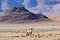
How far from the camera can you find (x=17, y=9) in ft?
452

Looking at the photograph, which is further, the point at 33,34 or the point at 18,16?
the point at 18,16

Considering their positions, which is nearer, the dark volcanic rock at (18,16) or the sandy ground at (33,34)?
the sandy ground at (33,34)

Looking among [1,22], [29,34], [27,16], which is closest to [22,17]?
[27,16]

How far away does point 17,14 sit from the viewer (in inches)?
5271

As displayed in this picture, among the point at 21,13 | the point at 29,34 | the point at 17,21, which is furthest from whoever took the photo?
the point at 21,13

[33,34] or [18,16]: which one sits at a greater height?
[33,34]

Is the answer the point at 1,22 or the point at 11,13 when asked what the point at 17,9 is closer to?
the point at 11,13

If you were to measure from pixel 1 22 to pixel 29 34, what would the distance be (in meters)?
93.6

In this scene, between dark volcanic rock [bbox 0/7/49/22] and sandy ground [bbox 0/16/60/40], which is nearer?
sandy ground [bbox 0/16/60/40]

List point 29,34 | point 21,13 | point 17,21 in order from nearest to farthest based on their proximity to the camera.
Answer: point 29,34
point 17,21
point 21,13

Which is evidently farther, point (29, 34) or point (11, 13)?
point (11, 13)

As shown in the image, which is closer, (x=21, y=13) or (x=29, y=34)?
(x=29, y=34)

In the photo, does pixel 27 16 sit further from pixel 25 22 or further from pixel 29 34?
pixel 29 34

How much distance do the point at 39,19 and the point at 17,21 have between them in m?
11.9
